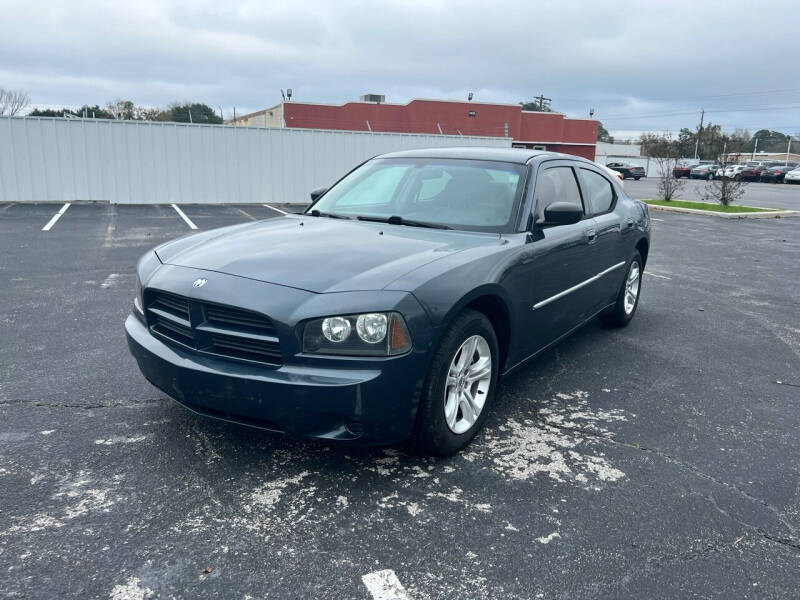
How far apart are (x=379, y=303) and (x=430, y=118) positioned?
137 ft

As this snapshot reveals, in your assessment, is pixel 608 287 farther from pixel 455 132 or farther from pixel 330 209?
pixel 455 132

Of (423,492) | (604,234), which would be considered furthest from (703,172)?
(423,492)

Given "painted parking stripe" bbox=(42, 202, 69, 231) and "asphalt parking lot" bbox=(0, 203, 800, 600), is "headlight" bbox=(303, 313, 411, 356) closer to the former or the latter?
"asphalt parking lot" bbox=(0, 203, 800, 600)

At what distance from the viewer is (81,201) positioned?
17297 millimetres

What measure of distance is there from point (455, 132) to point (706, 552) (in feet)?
138

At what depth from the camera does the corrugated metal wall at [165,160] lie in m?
16.7

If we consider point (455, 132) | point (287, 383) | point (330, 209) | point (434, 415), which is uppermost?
point (455, 132)

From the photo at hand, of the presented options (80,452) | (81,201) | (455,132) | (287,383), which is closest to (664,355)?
(287,383)

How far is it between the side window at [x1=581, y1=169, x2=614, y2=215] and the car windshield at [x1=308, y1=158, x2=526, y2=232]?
110cm

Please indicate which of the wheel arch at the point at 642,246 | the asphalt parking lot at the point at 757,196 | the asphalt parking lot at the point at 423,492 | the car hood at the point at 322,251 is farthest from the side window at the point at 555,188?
the asphalt parking lot at the point at 757,196

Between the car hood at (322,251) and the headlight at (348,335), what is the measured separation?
0.17 meters

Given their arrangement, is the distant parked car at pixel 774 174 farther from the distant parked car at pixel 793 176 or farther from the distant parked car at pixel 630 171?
the distant parked car at pixel 630 171

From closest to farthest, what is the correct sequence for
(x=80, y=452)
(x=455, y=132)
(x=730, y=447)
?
(x=80, y=452) → (x=730, y=447) → (x=455, y=132)

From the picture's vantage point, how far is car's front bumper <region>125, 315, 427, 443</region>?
2.75 meters
